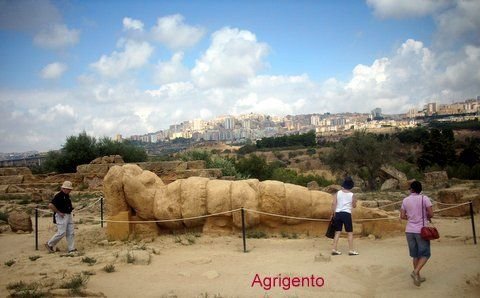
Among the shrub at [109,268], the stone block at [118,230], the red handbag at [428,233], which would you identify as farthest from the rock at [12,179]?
the red handbag at [428,233]

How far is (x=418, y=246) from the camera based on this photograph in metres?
6.43

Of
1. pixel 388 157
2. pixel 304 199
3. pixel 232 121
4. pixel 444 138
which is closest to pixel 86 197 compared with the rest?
pixel 304 199

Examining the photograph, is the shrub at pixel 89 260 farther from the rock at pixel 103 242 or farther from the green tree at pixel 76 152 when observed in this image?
the green tree at pixel 76 152

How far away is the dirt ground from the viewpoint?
6.33m

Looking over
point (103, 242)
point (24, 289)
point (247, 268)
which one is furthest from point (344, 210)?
point (103, 242)

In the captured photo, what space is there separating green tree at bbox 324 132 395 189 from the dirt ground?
18.8 meters

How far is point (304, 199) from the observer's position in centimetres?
1051

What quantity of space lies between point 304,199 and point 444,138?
36.9 meters

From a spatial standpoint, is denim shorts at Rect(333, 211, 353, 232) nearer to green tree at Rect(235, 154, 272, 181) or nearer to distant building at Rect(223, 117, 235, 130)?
green tree at Rect(235, 154, 272, 181)

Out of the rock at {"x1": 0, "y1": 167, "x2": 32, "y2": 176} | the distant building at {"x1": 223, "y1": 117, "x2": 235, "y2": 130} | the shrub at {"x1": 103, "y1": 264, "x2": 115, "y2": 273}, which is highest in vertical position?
the distant building at {"x1": 223, "y1": 117, "x2": 235, "y2": 130}

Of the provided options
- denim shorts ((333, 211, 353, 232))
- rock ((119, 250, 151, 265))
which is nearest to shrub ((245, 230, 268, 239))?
denim shorts ((333, 211, 353, 232))

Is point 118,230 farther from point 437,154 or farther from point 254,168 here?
point 437,154

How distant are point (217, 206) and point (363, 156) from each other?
2109cm

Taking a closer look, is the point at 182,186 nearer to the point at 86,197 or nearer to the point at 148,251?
the point at 148,251
